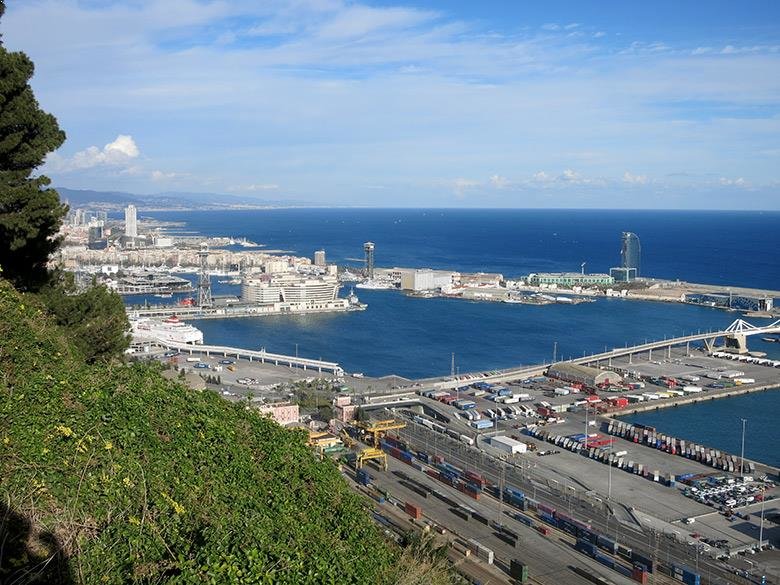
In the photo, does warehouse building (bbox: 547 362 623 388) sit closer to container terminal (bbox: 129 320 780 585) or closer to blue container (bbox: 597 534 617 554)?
container terminal (bbox: 129 320 780 585)

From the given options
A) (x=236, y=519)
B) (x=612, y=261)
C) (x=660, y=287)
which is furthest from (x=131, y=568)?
(x=612, y=261)

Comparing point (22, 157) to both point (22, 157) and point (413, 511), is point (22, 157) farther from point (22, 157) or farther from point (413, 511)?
point (413, 511)

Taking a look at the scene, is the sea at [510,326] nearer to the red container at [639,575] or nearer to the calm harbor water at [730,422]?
the calm harbor water at [730,422]

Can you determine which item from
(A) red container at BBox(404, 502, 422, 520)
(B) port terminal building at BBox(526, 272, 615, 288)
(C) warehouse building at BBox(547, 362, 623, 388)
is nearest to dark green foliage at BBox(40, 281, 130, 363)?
(A) red container at BBox(404, 502, 422, 520)

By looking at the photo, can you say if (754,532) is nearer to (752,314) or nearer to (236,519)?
(236,519)

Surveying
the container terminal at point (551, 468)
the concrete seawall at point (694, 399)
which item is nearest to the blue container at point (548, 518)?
the container terminal at point (551, 468)

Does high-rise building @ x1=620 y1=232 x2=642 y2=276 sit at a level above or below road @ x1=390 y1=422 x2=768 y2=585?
above
